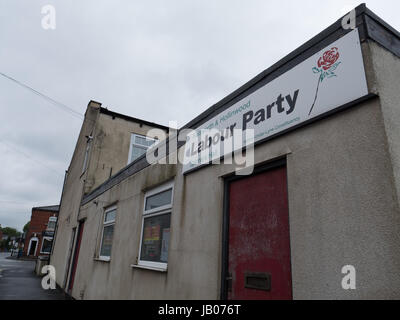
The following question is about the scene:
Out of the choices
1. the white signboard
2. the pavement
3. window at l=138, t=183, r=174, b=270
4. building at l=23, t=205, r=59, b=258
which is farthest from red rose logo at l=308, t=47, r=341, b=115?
building at l=23, t=205, r=59, b=258

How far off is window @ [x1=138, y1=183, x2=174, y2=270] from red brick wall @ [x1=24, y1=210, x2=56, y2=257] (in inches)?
1601

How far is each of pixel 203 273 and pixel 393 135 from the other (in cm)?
257

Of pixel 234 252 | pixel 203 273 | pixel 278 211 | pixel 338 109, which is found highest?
pixel 338 109

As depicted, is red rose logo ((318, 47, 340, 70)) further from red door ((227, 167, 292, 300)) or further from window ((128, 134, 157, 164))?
window ((128, 134, 157, 164))

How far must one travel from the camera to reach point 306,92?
270cm

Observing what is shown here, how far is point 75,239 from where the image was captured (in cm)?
1122

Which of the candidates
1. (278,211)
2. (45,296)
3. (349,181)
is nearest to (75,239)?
(45,296)

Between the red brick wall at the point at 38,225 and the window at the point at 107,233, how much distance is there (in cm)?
3757

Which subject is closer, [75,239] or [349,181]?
[349,181]

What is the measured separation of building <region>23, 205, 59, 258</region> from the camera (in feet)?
126

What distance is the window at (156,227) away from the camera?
4773mm

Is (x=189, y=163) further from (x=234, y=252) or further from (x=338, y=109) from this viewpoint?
(x=338, y=109)

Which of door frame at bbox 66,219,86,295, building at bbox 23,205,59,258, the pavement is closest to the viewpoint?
the pavement

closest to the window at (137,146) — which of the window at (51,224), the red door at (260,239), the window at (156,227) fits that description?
the window at (156,227)
